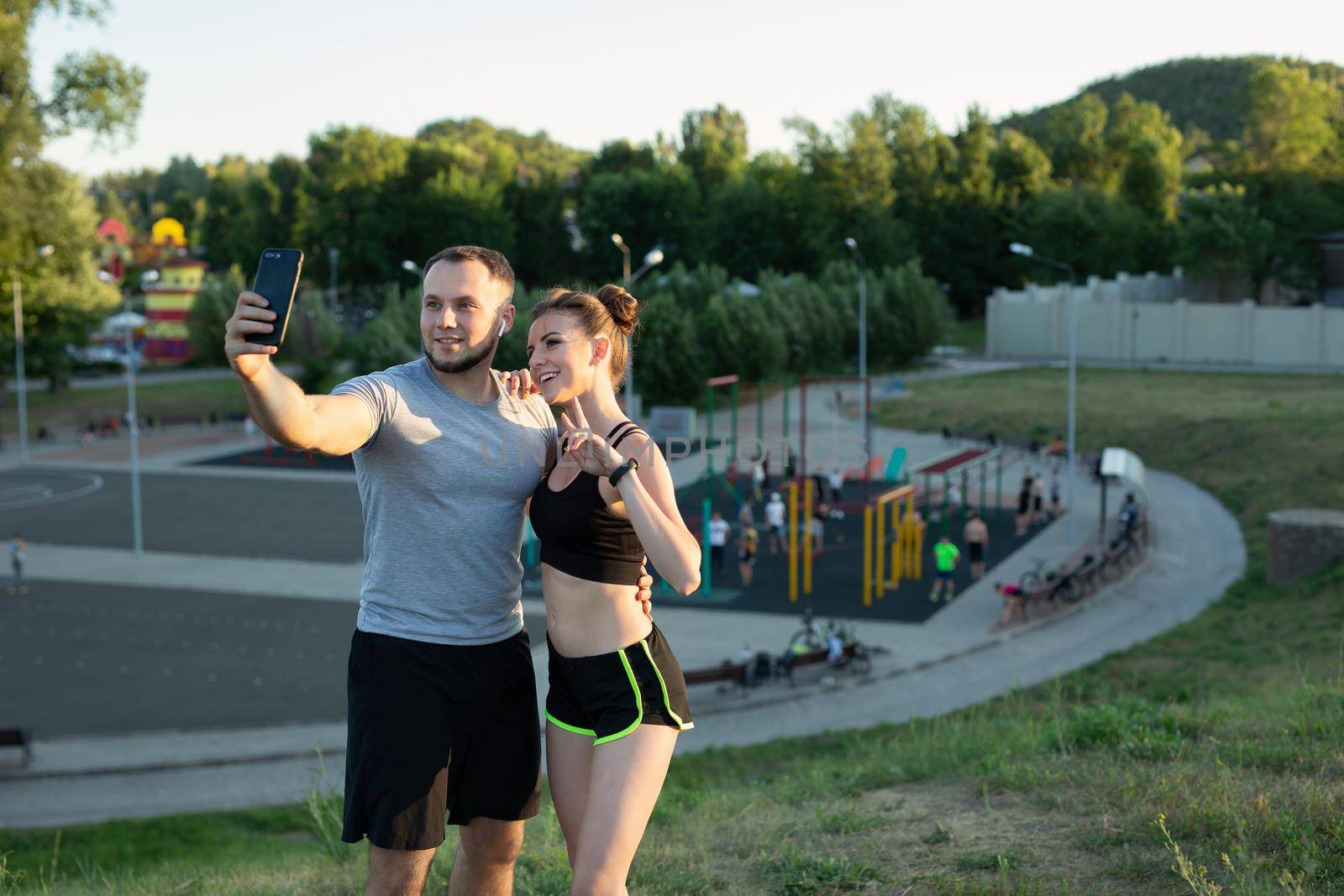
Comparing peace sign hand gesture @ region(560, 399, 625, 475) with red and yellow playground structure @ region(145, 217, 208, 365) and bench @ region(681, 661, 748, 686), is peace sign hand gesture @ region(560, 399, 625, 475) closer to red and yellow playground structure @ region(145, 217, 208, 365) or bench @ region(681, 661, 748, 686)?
bench @ region(681, 661, 748, 686)

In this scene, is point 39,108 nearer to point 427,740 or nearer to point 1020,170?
point 427,740

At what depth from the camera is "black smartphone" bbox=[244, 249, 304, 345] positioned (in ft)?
10.9

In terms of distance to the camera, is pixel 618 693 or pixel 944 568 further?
pixel 944 568

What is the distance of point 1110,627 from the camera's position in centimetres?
2241

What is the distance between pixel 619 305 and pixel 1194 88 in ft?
601

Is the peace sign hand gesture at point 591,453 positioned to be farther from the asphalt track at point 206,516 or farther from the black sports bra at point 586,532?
the asphalt track at point 206,516

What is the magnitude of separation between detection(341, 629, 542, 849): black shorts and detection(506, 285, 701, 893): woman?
0.19 m

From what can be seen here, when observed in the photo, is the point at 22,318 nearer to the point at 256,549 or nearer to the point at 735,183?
the point at 256,549

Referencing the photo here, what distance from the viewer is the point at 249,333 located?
3295mm

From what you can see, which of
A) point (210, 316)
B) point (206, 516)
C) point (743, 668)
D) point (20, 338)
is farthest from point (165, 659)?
point (210, 316)

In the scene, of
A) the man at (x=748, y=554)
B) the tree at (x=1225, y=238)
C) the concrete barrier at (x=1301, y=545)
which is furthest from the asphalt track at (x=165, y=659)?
the tree at (x=1225, y=238)

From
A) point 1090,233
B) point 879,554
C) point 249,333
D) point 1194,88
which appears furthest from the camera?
point 1194,88

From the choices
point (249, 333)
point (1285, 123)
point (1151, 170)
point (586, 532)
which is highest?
point (1285, 123)

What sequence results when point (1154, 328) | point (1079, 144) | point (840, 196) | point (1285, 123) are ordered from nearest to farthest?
1. point (1154, 328)
2. point (1285, 123)
3. point (840, 196)
4. point (1079, 144)
